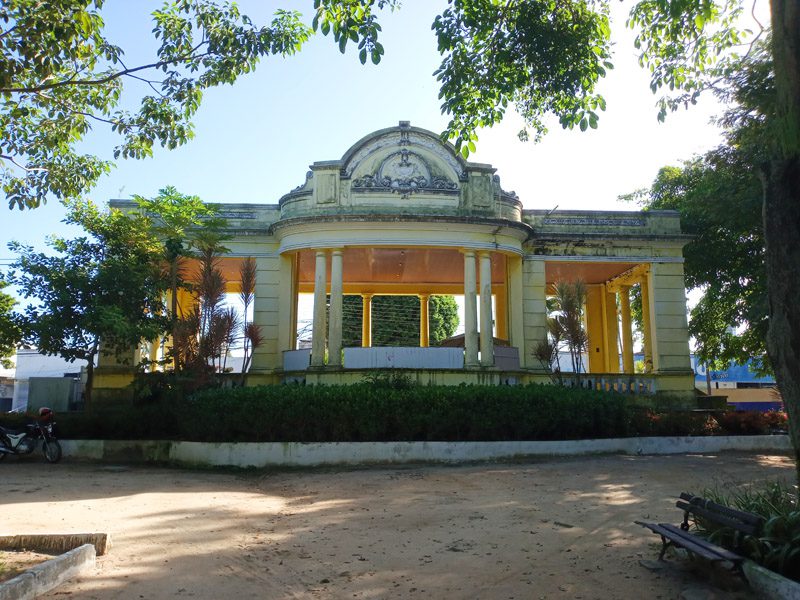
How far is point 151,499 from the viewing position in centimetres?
909

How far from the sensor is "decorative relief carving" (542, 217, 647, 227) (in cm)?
1844

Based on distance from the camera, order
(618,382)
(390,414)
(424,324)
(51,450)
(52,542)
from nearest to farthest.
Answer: (52,542), (390,414), (51,450), (618,382), (424,324)

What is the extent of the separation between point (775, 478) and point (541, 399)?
4.36m

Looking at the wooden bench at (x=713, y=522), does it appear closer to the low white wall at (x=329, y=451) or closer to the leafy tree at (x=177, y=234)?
the low white wall at (x=329, y=451)

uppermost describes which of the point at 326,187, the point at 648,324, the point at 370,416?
the point at 326,187

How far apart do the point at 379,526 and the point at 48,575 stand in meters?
3.52

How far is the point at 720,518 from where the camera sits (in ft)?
17.4

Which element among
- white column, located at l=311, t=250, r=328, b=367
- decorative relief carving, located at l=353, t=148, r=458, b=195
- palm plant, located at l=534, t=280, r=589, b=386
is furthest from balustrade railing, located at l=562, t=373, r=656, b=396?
white column, located at l=311, t=250, r=328, b=367

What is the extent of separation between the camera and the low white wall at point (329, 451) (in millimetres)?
12430

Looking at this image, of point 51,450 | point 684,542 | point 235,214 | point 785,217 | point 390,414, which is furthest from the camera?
point 235,214

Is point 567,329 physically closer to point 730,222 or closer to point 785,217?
point 730,222

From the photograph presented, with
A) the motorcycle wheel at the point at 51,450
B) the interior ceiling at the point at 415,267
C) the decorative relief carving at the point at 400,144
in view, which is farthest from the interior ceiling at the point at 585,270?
the motorcycle wheel at the point at 51,450

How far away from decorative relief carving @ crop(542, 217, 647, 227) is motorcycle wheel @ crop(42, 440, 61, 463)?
13.1m

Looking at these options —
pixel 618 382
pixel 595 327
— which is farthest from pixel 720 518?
pixel 595 327
